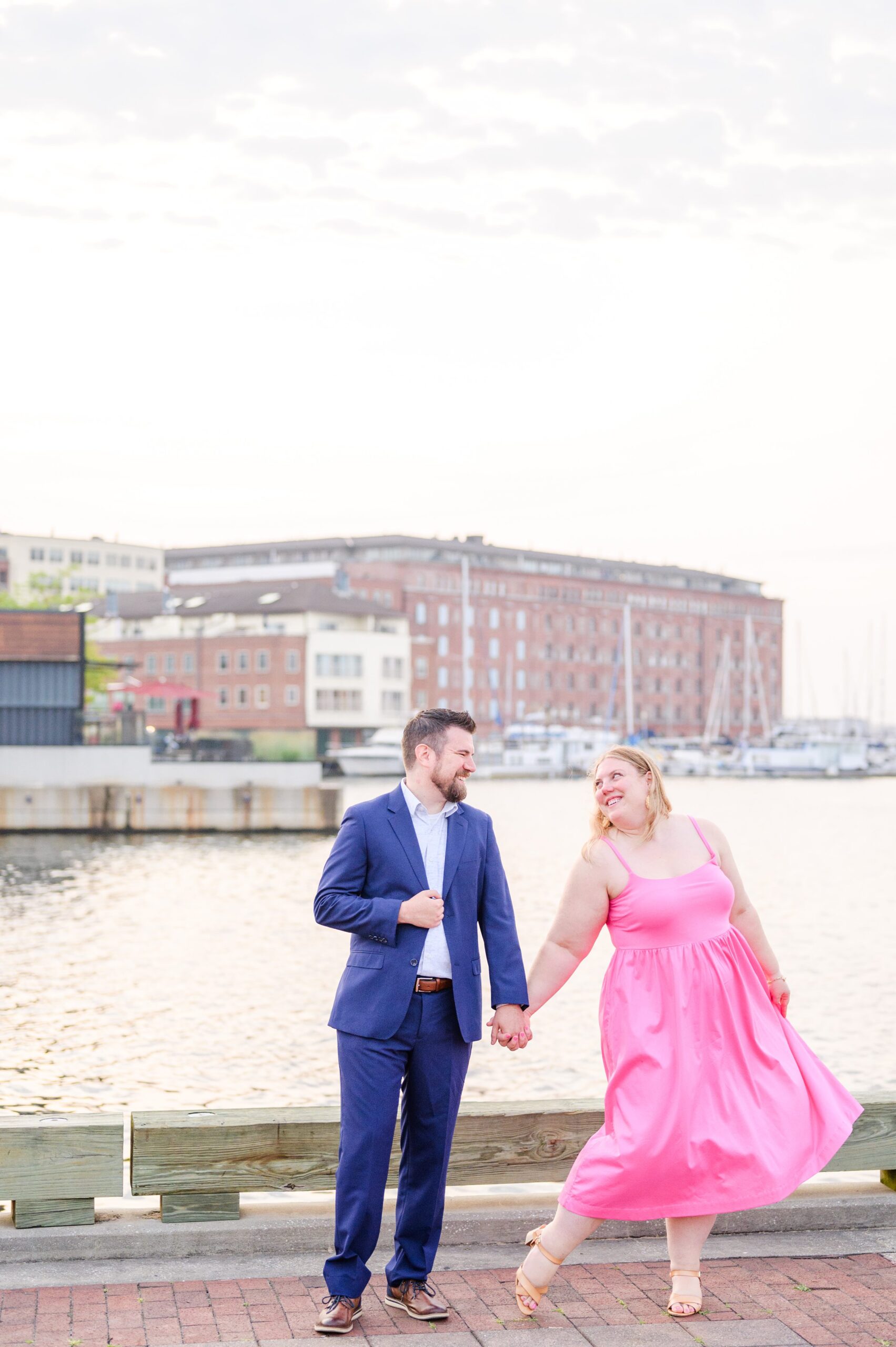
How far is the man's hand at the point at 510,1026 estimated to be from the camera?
5.45 m

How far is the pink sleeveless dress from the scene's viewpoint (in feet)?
17.5

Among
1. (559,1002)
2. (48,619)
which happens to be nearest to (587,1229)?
(559,1002)

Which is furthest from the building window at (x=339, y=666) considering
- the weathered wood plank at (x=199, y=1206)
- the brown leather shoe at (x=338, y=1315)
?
the brown leather shoe at (x=338, y=1315)

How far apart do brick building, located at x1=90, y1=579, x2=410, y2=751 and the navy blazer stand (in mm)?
A: 100578

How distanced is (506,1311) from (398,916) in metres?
1.41

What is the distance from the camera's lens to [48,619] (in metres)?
52.6

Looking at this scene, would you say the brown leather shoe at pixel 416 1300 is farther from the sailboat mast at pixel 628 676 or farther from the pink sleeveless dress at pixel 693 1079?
the sailboat mast at pixel 628 676

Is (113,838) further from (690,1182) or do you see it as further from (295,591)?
(295,591)

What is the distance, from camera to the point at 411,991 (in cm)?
535

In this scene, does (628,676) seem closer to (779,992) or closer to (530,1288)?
(779,992)

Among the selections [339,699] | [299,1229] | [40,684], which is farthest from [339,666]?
[299,1229]

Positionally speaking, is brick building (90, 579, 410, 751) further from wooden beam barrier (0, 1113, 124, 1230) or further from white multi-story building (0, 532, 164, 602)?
wooden beam barrier (0, 1113, 124, 1230)

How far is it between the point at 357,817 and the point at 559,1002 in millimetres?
16476

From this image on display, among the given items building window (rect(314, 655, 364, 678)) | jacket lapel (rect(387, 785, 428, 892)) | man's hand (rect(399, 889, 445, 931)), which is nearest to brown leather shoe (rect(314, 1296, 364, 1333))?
man's hand (rect(399, 889, 445, 931))
